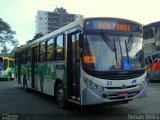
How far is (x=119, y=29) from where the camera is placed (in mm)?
10688

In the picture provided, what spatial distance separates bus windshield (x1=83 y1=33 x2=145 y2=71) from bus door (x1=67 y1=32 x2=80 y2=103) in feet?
2.03

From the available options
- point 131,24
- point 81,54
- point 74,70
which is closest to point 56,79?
point 74,70

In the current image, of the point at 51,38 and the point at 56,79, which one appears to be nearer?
the point at 56,79

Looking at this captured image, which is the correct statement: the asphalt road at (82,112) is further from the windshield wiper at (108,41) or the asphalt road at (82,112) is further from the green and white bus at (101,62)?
the windshield wiper at (108,41)

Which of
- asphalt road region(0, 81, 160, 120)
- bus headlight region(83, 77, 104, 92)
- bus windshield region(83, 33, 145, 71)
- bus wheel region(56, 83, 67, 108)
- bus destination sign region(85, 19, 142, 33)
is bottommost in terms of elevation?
asphalt road region(0, 81, 160, 120)

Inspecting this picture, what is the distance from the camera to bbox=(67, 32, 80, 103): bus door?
34.9 feet

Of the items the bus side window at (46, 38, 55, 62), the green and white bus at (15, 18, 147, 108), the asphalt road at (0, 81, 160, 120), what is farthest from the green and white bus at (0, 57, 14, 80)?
the green and white bus at (15, 18, 147, 108)

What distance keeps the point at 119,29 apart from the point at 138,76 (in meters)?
1.65

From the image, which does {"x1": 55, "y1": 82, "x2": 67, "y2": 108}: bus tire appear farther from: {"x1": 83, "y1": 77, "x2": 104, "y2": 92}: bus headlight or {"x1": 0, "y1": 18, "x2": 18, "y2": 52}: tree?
{"x1": 0, "y1": 18, "x2": 18, "y2": 52}: tree

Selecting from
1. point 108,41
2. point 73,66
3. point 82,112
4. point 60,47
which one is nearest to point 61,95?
point 82,112

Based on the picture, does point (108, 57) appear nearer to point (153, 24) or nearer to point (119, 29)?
point (119, 29)

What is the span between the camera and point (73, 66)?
11.1m

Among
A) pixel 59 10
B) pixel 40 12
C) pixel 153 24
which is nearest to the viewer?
pixel 153 24

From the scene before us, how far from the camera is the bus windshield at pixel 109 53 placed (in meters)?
10.1
